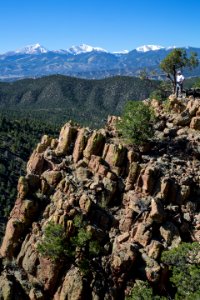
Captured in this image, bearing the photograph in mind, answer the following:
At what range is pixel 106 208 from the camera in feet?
161

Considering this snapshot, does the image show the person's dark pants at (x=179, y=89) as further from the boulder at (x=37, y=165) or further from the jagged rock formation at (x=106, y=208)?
the boulder at (x=37, y=165)

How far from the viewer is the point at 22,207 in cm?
4994

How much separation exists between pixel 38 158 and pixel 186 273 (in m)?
25.9

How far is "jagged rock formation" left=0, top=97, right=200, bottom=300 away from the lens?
43656mm

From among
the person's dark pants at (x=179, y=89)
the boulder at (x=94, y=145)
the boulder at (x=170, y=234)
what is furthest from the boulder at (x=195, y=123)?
the boulder at (x=170, y=234)

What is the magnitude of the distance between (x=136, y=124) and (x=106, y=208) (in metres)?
12.2

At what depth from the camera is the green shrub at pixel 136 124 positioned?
54469 mm

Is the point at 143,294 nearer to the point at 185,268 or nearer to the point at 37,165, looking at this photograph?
the point at 185,268

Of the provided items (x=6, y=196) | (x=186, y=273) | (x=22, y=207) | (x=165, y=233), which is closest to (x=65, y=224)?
(x=22, y=207)

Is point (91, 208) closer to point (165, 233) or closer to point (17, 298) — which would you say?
point (165, 233)

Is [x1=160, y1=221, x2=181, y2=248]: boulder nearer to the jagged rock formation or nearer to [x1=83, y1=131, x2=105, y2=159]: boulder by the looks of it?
the jagged rock formation

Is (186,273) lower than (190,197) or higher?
lower

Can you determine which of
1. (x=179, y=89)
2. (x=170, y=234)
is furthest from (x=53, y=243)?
(x=179, y=89)

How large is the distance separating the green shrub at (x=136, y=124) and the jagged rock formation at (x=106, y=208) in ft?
4.79
